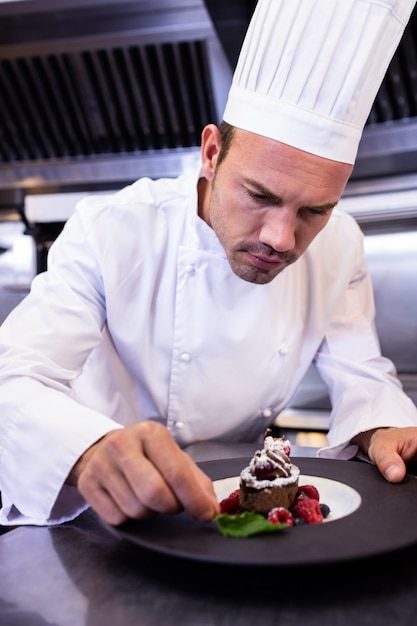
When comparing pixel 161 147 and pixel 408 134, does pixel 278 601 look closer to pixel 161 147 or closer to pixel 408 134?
pixel 408 134

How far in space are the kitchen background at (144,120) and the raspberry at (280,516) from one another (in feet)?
5.38

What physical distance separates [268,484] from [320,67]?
0.87 meters

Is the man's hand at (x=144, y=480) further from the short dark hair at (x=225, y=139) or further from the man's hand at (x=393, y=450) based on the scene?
the short dark hair at (x=225, y=139)

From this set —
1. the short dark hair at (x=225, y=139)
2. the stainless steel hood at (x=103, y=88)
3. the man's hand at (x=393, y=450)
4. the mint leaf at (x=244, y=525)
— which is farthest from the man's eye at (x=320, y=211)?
the stainless steel hood at (x=103, y=88)

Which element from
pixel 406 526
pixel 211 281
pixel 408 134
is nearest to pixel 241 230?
pixel 211 281

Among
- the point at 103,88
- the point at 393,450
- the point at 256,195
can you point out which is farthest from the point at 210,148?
the point at 103,88

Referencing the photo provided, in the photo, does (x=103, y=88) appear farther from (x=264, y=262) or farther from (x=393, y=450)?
(x=393, y=450)

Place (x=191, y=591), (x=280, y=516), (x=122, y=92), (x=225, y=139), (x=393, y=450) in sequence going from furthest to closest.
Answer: (x=122, y=92), (x=225, y=139), (x=393, y=450), (x=280, y=516), (x=191, y=591)

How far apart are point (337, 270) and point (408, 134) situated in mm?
830

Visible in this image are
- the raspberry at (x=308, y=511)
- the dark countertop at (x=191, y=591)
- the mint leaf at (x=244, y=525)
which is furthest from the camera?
the raspberry at (x=308, y=511)

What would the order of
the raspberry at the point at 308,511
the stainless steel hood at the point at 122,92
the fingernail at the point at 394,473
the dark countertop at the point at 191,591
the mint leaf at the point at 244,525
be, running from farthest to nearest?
the stainless steel hood at the point at 122,92, the fingernail at the point at 394,473, the raspberry at the point at 308,511, the mint leaf at the point at 244,525, the dark countertop at the point at 191,591

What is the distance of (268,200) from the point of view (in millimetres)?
1307

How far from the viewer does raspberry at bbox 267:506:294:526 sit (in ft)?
2.92

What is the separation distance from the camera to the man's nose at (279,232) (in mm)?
A: 1287
